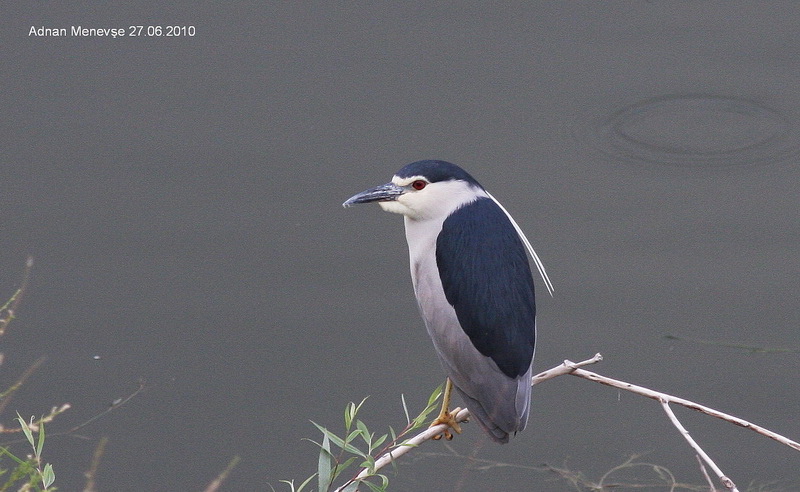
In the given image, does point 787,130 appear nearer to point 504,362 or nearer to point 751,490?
point 751,490

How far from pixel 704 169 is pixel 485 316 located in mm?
1741

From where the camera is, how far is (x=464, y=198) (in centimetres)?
216

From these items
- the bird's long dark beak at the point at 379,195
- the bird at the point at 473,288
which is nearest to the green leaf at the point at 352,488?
the bird at the point at 473,288

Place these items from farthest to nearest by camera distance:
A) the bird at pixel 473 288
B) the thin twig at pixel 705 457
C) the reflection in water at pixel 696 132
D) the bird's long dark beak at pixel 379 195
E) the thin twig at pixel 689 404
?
the reflection in water at pixel 696 132, the bird's long dark beak at pixel 379 195, the bird at pixel 473 288, the thin twig at pixel 689 404, the thin twig at pixel 705 457

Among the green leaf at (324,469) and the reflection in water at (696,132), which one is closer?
the green leaf at (324,469)

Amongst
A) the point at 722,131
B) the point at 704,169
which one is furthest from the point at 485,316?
the point at 722,131

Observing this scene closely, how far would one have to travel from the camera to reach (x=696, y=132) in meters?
3.68

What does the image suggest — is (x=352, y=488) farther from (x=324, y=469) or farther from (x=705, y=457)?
(x=705, y=457)

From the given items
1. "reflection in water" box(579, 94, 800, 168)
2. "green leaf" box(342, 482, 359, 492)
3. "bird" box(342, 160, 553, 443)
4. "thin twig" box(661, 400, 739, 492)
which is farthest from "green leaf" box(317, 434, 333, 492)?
"reflection in water" box(579, 94, 800, 168)

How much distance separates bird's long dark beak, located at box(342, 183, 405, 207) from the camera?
2150 mm

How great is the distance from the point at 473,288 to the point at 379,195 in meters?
0.29

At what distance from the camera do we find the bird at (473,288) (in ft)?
6.72

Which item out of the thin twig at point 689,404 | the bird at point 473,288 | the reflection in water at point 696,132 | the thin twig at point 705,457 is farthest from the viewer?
the reflection in water at point 696,132

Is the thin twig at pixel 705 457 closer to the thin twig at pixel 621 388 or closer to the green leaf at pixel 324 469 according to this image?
the thin twig at pixel 621 388
